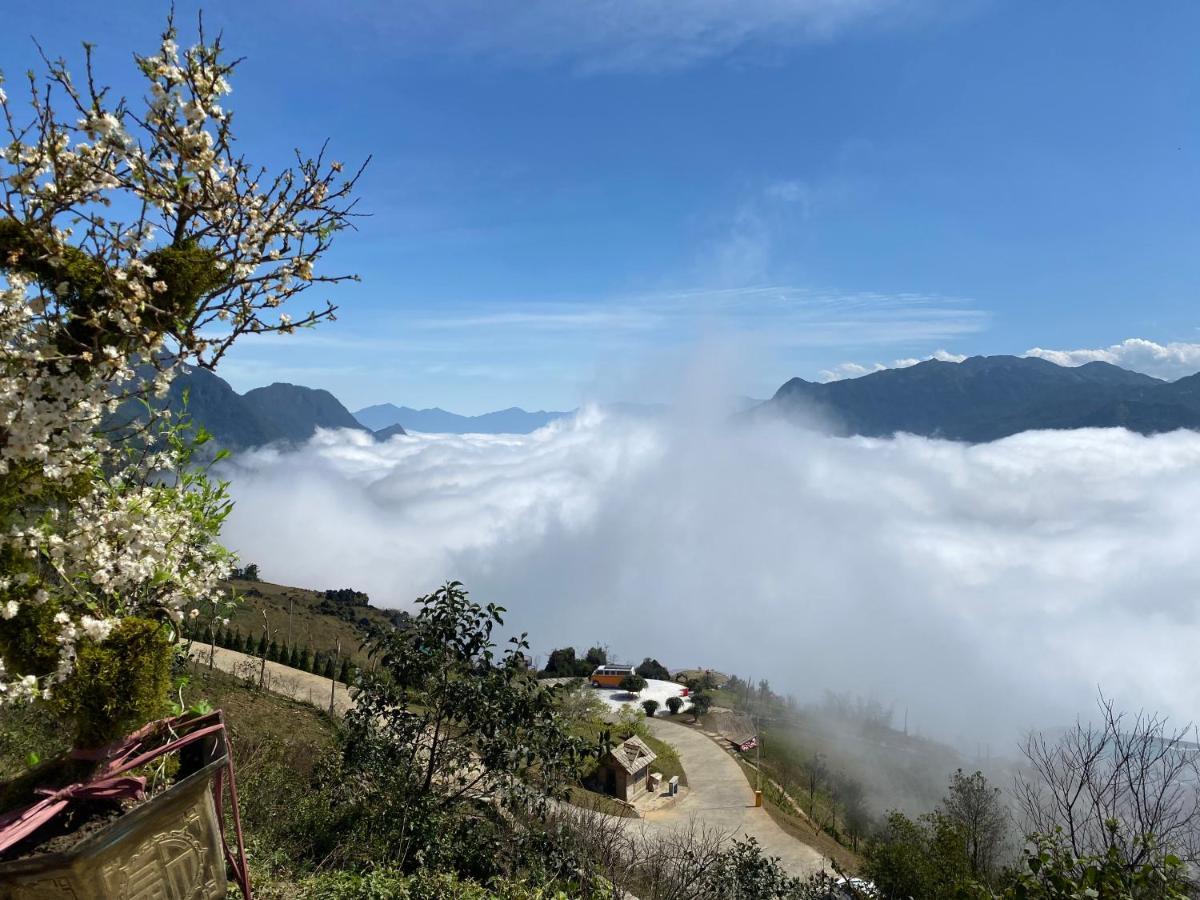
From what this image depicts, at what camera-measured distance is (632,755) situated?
3534 centimetres

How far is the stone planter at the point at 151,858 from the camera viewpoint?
6.40 ft

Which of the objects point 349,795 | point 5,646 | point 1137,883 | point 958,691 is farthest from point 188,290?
point 958,691

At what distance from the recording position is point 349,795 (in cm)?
835

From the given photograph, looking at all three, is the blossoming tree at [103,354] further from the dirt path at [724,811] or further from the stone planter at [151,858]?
the dirt path at [724,811]

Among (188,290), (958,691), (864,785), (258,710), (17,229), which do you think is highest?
(17,229)

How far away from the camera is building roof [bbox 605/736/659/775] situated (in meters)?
34.2

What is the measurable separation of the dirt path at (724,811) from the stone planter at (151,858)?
24.1 metres

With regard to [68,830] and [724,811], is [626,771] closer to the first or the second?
[724,811]

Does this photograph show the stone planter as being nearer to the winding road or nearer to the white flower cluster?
the white flower cluster

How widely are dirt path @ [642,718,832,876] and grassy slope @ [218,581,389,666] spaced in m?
31.0

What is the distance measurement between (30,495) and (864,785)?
6191cm

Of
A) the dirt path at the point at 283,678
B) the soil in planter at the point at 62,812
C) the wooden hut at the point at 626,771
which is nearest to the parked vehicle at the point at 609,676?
the wooden hut at the point at 626,771

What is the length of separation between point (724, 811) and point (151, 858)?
34.8 meters

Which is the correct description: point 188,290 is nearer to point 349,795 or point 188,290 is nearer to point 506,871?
point 506,871
